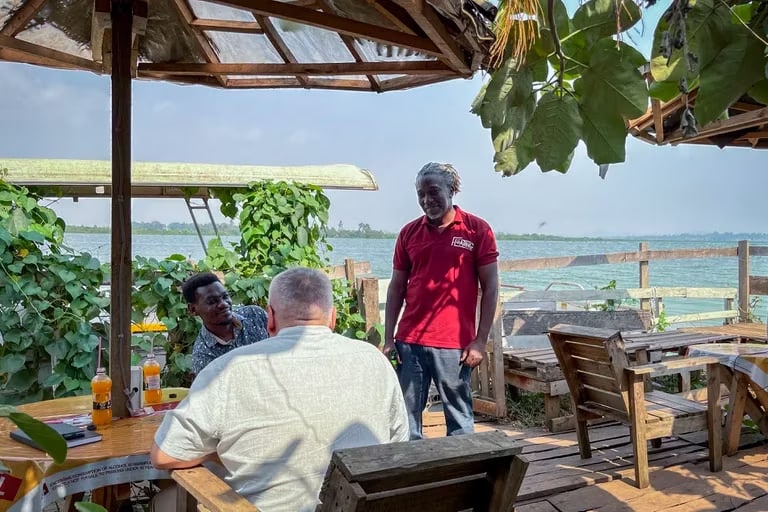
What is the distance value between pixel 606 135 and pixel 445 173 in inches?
87.3

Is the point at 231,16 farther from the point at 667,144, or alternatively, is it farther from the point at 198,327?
the point at 667,144

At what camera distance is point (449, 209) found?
3.05m

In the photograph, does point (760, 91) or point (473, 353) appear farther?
point (473, 353)

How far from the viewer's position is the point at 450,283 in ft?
9.91

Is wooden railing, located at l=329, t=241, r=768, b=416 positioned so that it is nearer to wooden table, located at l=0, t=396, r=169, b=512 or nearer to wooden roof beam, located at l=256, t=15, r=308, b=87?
wooden roof beam, located at l=256, t=15, r=308, b=87

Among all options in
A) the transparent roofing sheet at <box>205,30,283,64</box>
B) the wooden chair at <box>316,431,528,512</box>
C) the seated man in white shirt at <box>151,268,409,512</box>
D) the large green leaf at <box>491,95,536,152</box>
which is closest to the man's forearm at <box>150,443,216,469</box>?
the seated man in white shirt at <box>151,268,409,512</box>

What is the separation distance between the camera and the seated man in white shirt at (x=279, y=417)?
4.99 ft

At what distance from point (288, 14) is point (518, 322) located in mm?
4498

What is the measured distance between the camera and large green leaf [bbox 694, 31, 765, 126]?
2.61 feet

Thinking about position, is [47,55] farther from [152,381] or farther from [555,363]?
[555,363]

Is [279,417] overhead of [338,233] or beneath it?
beneath

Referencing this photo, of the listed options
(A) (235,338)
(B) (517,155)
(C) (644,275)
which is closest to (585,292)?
(C) (644,275)

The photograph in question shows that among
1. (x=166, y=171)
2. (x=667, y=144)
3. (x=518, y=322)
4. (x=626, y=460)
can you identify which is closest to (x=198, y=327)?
(x=166, y=171)

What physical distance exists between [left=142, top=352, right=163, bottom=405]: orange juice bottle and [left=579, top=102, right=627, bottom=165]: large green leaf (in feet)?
Answer: 7.02
